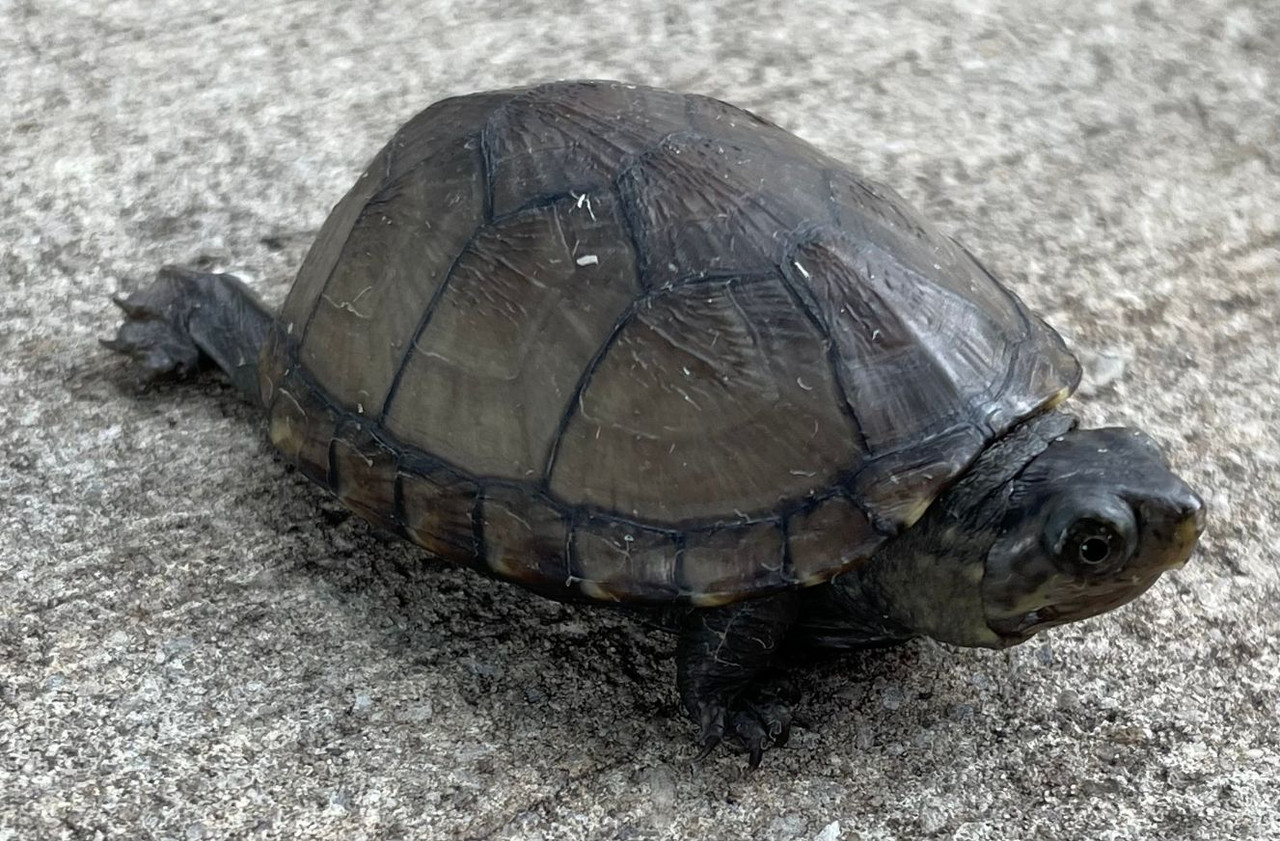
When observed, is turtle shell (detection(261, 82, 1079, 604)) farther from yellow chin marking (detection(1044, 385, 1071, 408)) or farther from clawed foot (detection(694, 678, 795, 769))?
clawed foot (detection(694, 678, 795, 769))

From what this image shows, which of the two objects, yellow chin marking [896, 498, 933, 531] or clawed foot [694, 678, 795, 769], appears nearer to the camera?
yellow chin marking [896, 498, 933, 531]

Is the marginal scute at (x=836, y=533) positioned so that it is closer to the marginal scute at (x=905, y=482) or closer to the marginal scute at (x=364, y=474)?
the marginal scute at (x=905, y=482)

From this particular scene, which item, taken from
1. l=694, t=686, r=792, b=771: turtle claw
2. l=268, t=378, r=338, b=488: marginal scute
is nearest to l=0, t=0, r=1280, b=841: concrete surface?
l=694, t=686, r=792, b=771: turtle claw

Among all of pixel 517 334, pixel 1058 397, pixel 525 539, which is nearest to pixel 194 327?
pixel 517 334

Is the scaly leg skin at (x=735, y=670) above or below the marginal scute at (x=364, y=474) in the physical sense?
below

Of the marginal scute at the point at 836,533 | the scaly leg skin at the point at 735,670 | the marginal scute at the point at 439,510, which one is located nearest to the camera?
the marginal scute at the point at 836,533

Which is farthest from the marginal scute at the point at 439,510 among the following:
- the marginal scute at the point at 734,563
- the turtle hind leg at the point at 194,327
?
the turtle hind leg at the point at 194,327
